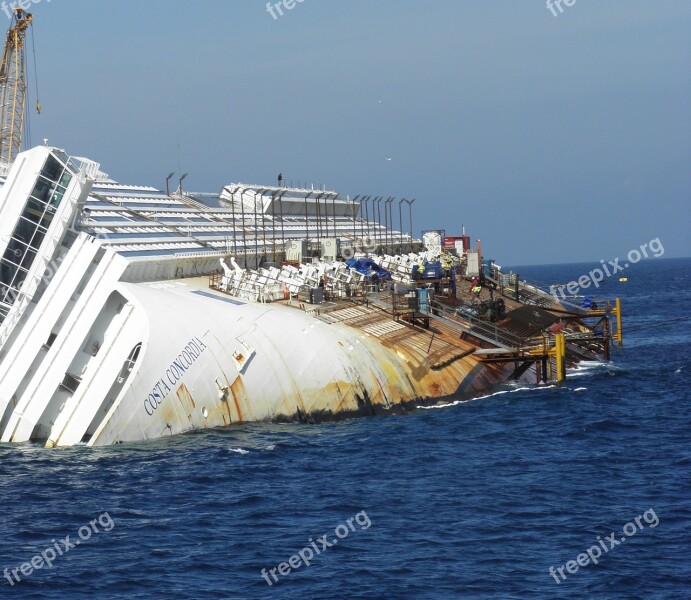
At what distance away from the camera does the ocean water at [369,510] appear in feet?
98.6

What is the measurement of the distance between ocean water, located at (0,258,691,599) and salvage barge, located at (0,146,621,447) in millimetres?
1555

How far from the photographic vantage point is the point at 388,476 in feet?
135

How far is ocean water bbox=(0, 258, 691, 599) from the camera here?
98.6 ft

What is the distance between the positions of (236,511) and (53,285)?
17877 mm

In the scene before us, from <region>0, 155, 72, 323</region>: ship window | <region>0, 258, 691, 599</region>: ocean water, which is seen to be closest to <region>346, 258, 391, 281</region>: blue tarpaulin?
<region>0, 258, 691, 599</region>: ocean water

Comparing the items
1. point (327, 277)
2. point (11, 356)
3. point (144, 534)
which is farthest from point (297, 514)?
point (327, 277)
